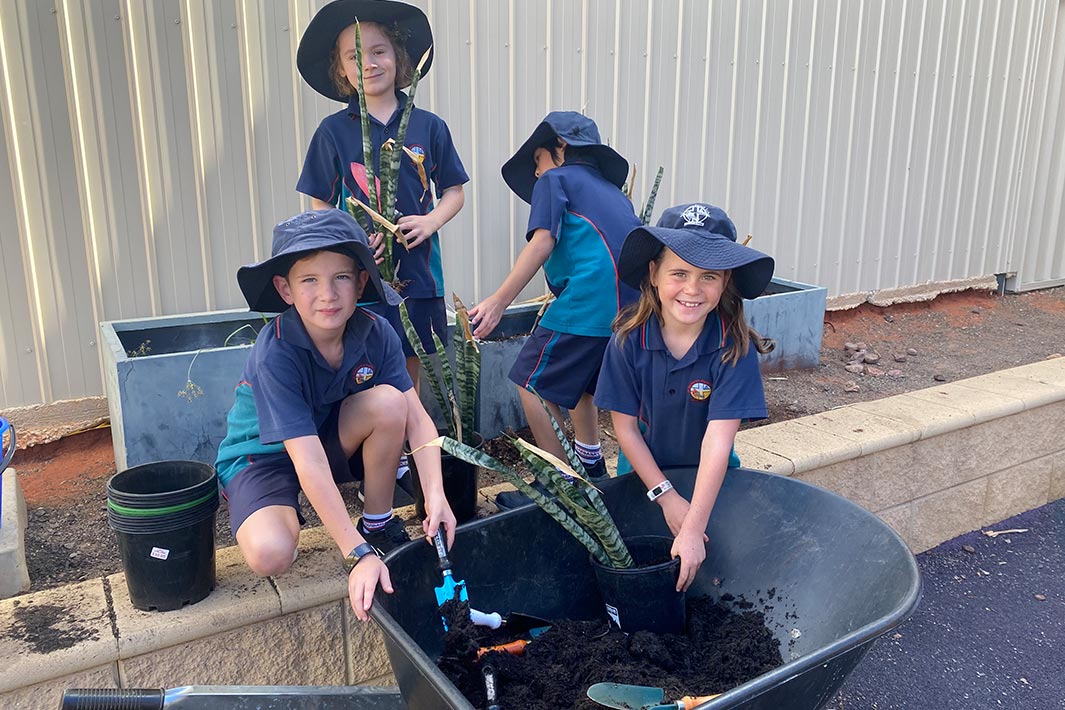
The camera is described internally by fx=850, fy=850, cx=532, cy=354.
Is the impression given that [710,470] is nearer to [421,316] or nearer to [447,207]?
[421,316]

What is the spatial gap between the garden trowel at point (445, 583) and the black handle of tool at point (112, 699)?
527 millimetres

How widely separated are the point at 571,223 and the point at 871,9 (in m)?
3.46

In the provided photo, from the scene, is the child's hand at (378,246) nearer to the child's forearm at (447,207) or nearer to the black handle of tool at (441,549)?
the child's forearm at (447,207)

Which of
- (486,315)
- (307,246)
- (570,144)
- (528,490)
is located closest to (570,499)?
(528,490)

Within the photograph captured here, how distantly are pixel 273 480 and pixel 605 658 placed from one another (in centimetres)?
87

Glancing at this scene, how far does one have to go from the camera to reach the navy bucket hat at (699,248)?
1.96m

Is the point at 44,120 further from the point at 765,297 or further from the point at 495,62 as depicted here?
the point at 765,297

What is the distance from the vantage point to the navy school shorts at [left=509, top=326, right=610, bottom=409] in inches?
106

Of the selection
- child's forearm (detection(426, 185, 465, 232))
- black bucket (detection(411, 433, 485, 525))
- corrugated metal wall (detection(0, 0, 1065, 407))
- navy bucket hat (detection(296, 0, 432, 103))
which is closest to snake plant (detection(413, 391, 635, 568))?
black bucket (detection(411, 433, 485, 525))

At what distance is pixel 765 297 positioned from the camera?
13.0 ft

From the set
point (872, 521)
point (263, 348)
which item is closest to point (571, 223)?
point (263, 348)

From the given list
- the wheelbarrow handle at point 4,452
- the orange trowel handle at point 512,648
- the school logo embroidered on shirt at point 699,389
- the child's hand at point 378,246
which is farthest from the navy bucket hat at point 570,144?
the wheelbarrow handle at point 4,452

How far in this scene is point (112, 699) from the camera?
1.45 metres

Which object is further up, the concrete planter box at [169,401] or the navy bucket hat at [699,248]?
the navy bucket hat at [699,248]
